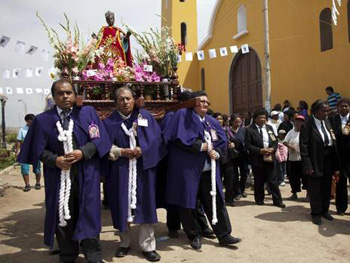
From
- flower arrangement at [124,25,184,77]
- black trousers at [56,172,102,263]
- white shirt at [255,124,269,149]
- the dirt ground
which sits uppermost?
flower arrangement at [124,25,184,77]

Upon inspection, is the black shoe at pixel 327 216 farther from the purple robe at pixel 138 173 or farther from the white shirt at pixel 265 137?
the purple robe at pixel 138 173

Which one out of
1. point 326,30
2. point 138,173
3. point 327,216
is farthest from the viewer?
point 326,30

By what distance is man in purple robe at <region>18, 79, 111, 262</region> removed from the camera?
12.5ft

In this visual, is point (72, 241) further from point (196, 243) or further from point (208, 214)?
point (208, 214)

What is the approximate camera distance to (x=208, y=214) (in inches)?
180

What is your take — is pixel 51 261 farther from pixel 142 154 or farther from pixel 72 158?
pixel 142 154

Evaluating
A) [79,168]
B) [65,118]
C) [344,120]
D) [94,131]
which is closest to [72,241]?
[79,168]

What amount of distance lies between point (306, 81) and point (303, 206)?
7709 mm

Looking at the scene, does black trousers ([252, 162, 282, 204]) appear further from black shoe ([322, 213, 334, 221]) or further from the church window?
the church window

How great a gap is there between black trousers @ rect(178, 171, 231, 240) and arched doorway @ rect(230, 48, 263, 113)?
12.0 m

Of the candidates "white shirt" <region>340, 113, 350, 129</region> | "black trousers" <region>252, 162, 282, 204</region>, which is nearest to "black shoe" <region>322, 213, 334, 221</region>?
"black trousers" <region>252, 162, 282, 204</region>

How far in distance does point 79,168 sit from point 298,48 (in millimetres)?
11598

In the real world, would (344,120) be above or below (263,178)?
above

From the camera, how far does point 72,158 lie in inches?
148
